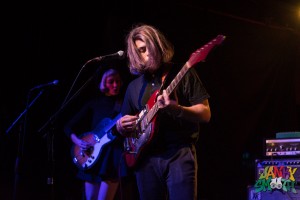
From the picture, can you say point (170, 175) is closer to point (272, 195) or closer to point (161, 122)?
point (161, 122)

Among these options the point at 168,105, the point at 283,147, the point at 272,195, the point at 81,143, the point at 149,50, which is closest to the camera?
the point at 168,105

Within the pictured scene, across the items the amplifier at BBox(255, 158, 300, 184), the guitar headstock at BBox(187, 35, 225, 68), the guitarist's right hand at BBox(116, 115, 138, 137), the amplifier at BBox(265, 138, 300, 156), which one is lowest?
the amplifier at BBox(255, 158, 300, 184)

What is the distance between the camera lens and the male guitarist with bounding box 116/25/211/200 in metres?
2.24

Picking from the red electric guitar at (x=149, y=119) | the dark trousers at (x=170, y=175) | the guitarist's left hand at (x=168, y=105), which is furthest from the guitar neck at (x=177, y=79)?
the dark trousers at (x=170, y=175)

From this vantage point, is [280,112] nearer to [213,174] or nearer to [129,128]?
[213,174]

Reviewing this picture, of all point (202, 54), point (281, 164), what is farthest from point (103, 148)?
point (202, 54)

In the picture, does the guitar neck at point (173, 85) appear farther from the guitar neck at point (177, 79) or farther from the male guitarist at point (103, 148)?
the male guitarist at point (103, 148)

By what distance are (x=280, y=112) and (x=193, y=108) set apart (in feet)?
10.5

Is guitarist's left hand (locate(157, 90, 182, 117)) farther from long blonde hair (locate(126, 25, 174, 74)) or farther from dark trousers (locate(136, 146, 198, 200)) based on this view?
long blonde hair (locate(126, 25, 174, 74))

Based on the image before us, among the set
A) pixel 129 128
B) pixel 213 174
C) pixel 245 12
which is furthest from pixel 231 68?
pixel 129 128

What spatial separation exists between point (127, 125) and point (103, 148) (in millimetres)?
1529

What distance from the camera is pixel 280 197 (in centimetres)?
346

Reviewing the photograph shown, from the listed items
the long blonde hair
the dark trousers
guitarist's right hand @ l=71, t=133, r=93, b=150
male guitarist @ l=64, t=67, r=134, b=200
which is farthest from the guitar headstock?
guitarist's right hand @ l=71, t=133, r=93, b=150

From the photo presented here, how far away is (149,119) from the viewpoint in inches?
95.3
